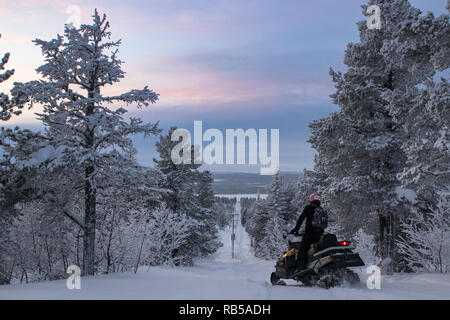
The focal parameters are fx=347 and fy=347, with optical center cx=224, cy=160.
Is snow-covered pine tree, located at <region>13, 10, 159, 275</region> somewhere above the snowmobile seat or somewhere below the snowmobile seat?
above

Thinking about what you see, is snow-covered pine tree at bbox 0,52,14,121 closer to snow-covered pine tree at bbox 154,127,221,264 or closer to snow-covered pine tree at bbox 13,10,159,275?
snow-covered pine tree at bbox 13,10,159,275

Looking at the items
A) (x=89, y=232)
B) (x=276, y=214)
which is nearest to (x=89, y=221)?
(x=89, y=232)

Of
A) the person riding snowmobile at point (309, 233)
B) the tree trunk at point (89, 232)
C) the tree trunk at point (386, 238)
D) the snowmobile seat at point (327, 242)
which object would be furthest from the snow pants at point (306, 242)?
the tree trunk at point (89, 232)

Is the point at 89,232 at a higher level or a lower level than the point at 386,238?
higher

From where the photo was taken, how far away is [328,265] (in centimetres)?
739

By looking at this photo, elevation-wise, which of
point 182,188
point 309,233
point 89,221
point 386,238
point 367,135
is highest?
point 367,135

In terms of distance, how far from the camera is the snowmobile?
733 cm

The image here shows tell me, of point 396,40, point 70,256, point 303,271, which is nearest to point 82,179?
point 303,271

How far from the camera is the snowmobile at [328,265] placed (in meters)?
7.33

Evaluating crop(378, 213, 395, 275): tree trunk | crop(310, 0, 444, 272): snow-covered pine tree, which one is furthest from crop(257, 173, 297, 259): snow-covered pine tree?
crop(310, 0, 444, 272): snow-covered pine tree

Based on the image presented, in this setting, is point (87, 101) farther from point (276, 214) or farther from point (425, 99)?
point (276, 214)

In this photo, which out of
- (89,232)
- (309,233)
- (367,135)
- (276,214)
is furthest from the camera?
(276,214)

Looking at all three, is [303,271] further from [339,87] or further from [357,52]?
[357,52]

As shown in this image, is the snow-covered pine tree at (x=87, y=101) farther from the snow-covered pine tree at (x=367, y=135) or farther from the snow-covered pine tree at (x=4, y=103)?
the snow-covered pine tree at (x=367, y=135)
